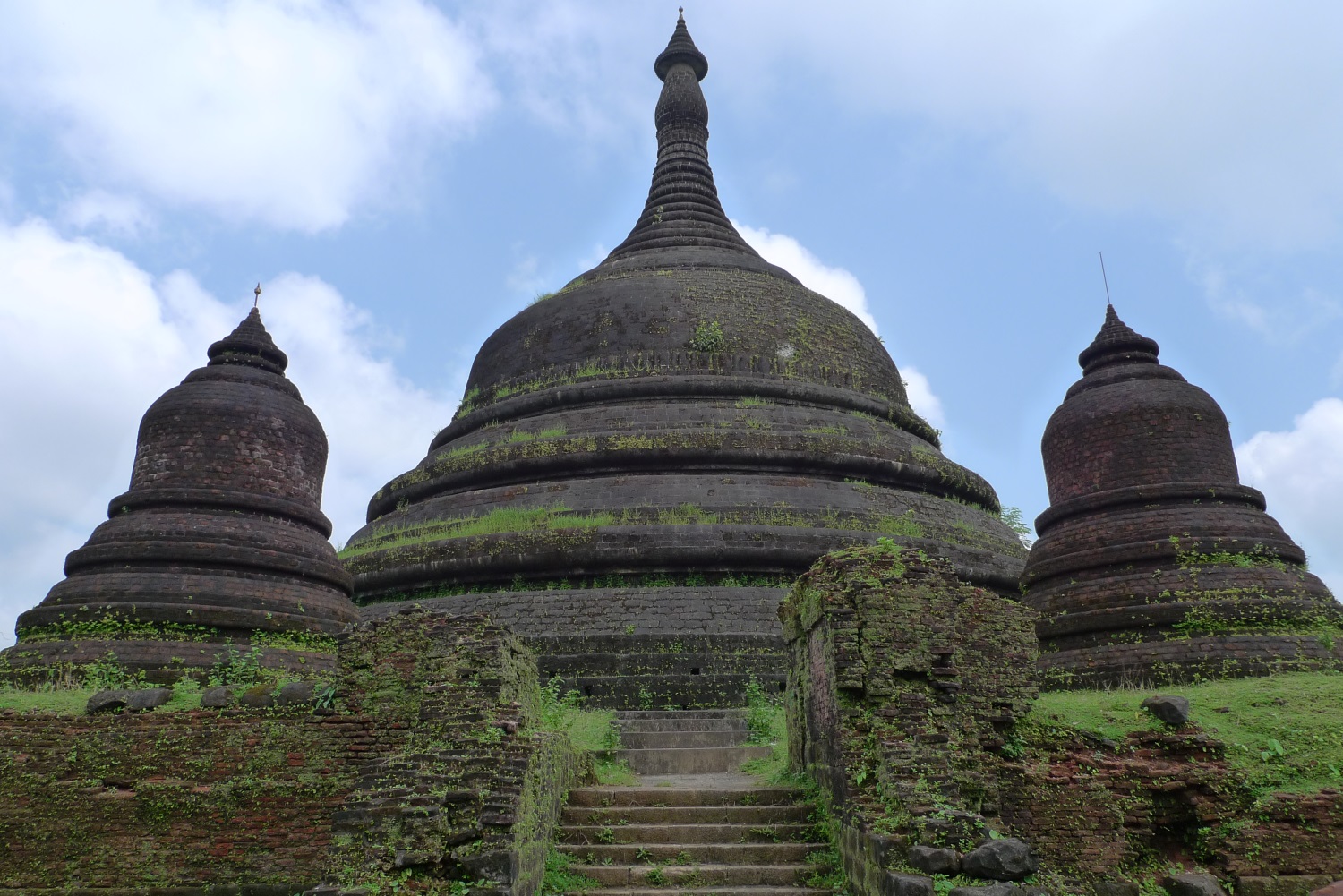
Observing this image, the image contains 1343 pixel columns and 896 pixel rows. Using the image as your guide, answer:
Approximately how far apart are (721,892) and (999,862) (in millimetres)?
1730

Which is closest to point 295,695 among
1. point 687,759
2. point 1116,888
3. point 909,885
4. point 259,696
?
point 259,696

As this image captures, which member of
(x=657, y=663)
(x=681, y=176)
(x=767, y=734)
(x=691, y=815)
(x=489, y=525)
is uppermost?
(x=681, y=176)

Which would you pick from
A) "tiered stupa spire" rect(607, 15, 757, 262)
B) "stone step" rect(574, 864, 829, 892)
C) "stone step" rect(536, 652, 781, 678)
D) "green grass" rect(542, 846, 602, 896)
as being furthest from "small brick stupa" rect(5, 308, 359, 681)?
"tiered stupa spire" rect(607, 15, 757, 262)

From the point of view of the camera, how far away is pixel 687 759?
9.64 meters

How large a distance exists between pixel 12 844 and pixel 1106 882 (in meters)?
7.72

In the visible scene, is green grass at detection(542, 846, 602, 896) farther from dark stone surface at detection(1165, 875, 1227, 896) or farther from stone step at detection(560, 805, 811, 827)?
dark stone surface at detection(1165, 875, 1227, 896)

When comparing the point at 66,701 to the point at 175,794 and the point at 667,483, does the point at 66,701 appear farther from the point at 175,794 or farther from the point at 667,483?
the point at 667,483

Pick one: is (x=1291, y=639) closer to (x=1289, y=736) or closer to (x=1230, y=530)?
(x=1230, y=530)

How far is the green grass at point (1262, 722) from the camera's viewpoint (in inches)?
279

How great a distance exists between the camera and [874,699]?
265 inches

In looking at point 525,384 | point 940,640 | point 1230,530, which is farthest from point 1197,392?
point 525,384

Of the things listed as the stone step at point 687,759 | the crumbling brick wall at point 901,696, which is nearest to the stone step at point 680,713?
the stone step at point 687,759

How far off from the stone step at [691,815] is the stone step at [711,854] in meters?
0.38

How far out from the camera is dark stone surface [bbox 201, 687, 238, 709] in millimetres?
7938
